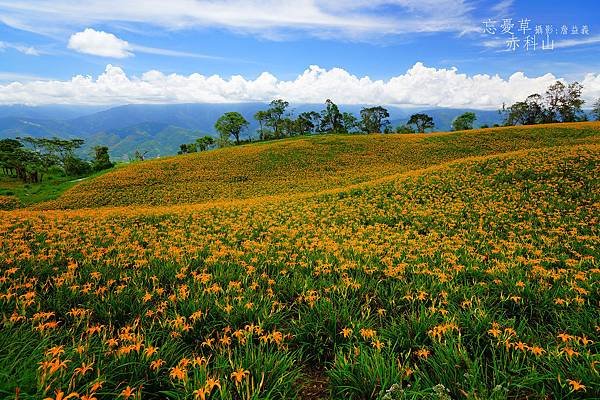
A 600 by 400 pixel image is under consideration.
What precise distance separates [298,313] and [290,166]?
36.4 meters

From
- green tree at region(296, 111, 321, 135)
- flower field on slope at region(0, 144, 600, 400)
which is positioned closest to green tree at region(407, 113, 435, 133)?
green tree at region(296, 111, 321, 135)

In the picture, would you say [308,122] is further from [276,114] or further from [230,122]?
[230,122]

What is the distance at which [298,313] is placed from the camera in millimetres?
5328

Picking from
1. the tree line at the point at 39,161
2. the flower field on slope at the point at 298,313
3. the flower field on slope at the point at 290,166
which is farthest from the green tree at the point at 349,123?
the flower field on slope at the point at 298,313

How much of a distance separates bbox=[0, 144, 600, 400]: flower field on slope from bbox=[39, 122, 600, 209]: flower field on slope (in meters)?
18.9

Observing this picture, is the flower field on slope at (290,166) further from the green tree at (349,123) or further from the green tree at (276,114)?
the green tree at (349,123)

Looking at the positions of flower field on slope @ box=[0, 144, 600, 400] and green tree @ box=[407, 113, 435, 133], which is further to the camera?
green tree @ box=[407, 113, 435, 133]

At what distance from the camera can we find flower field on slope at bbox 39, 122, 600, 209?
3055 cm

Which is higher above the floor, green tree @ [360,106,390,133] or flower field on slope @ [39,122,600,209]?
green tree @ [360,106,390,133]

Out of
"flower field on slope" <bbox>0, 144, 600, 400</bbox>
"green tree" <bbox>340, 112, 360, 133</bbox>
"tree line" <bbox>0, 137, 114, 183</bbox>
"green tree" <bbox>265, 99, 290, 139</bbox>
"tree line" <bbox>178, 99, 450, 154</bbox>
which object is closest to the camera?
"flower field on slope" <bbox>0, 144, 600, 400</bbox>

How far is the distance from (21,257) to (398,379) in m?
7.98

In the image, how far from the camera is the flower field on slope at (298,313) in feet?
11.5

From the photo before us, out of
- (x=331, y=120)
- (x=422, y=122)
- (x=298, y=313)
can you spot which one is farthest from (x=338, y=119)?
(x=298, y=313)

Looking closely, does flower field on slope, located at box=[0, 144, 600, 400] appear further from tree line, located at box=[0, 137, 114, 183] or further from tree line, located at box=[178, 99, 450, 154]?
tree line, located at box=[178, 99, 450, 154]
